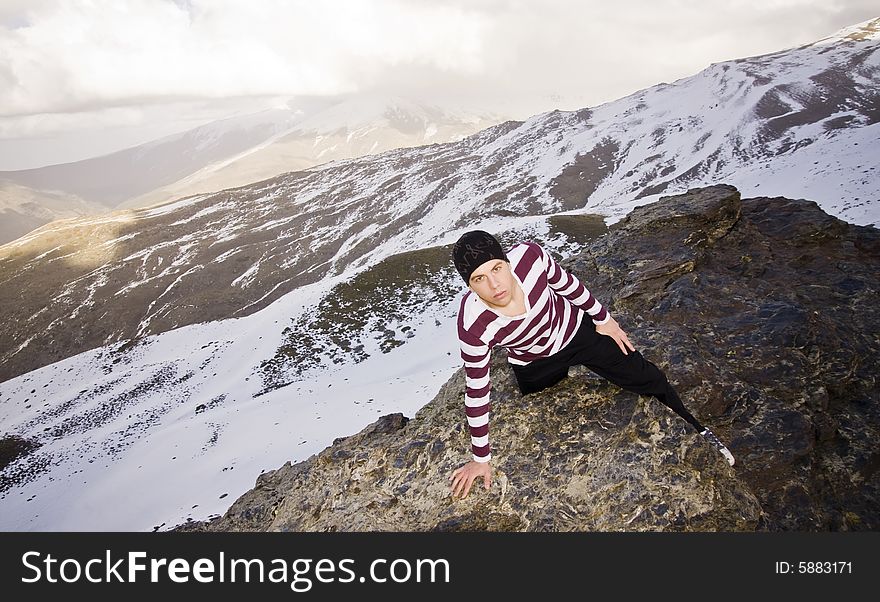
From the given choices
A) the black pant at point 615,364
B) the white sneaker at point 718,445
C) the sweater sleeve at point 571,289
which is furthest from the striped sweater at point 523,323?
the white sneaker at point 718,445

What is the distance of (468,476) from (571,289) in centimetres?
245

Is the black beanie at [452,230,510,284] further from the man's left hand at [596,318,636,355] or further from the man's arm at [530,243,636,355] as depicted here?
the man's left hand at [596,318,636,355]

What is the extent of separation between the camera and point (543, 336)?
189 inches

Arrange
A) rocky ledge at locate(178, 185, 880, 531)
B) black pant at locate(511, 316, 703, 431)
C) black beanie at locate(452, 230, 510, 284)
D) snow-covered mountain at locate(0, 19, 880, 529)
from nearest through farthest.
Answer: black beanie at locate(452, 230, 510, 284), rocky ledge at locate(178, 185, 880, 531), black pant at locate(511, 316, 703, 431), snow-covered mountain at locate(0, 19, 880, 529)

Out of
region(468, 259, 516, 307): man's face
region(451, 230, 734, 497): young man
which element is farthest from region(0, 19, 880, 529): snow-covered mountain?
region(468, 259, 516, 307): man's face

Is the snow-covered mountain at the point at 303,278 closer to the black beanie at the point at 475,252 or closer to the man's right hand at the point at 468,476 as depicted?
the man's right hand at the point at 468,476

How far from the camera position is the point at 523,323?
14.9 ft

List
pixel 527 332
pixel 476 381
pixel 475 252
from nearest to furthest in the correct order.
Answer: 1. pixel 475 252
2. pixel 476 381
3. pixel 527 332

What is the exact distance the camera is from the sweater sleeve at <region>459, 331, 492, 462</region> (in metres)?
4.29

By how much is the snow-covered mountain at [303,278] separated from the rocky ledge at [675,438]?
16.1m

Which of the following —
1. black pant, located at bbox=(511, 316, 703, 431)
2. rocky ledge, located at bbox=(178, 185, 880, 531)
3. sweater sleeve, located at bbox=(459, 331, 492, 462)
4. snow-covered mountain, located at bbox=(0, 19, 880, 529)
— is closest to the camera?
sweater sleeve, located at bbox=(459, 331, 492, 462)

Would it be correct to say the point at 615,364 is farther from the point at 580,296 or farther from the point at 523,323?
the point at 523,323

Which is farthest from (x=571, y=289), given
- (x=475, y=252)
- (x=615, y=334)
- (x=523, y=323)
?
(x=475, y=252)

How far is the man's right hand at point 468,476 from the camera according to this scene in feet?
16.6
